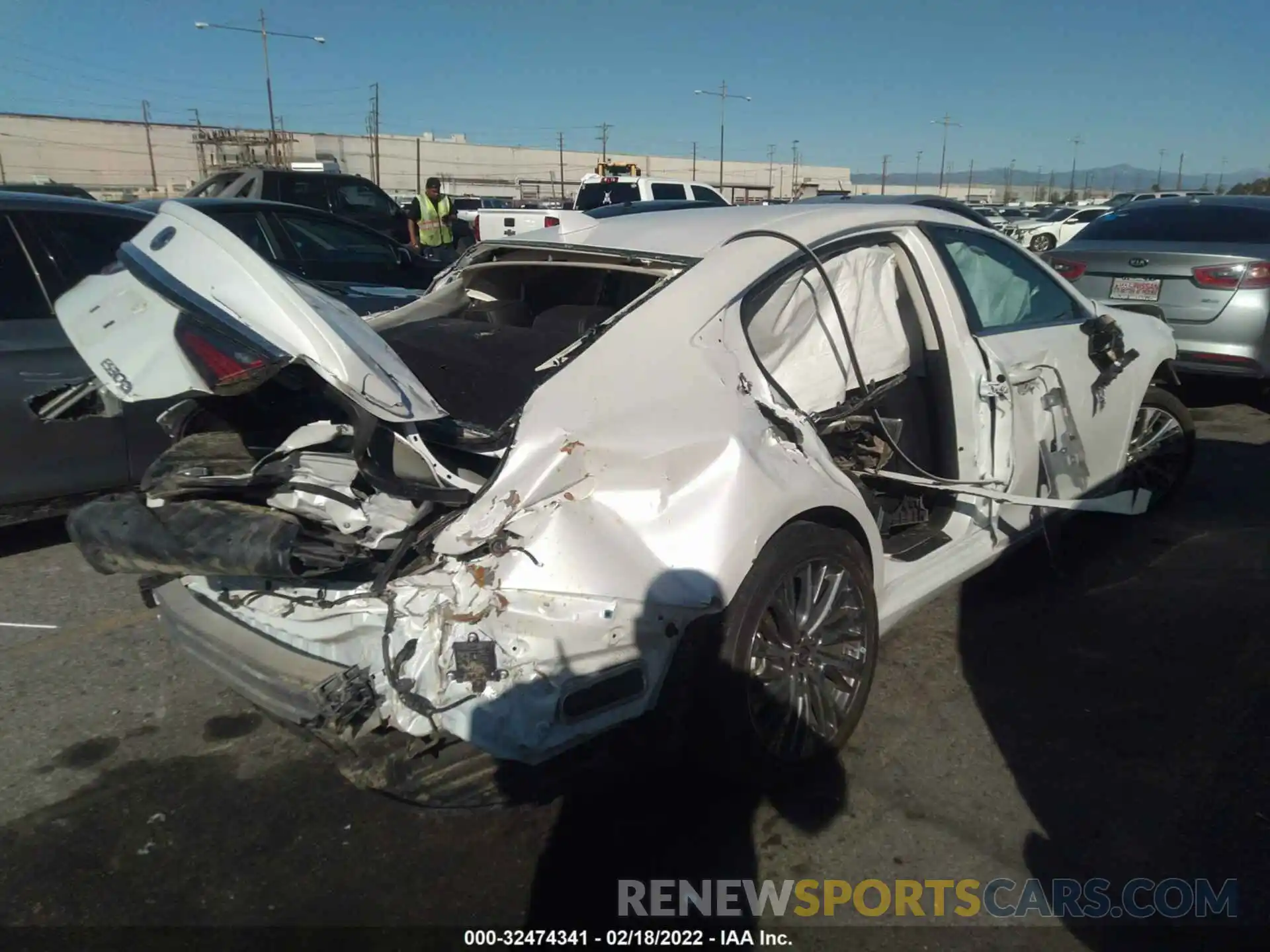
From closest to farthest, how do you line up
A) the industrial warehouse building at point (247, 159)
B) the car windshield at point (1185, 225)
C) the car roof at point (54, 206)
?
the car roof at point (54, 206), the car windshield at point (1185, 225), the industrial warehouse building at point (247, 159)

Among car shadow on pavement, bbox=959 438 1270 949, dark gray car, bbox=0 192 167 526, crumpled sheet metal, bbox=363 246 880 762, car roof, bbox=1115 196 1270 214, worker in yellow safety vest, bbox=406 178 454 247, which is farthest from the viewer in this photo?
worker in yellow safety vest, bbox=406 178 454 247

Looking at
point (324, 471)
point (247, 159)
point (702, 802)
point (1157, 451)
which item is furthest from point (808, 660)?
point (247, 159)

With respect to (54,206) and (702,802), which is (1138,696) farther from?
(54,206)

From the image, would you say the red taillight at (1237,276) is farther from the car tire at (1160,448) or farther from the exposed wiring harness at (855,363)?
the exposed wiring harness at (855,363)

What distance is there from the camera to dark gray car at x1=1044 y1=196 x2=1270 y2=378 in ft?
22.5

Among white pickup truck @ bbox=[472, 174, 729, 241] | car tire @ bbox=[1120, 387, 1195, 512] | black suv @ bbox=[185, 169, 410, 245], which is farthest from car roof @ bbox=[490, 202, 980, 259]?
white pickup truck @ bbox=[472, 174, 729, 241]

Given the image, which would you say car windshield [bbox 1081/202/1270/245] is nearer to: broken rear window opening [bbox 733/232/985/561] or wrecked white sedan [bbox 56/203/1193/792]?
wrecked white sedan [bbox 56/203/1193/792]

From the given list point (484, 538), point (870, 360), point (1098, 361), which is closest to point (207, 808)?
point (484, 538)

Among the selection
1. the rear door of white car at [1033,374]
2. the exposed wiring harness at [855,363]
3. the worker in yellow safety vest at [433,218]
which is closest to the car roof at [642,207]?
the worker in yellow safety vest at [433,218]

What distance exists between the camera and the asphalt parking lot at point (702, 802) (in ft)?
8.53

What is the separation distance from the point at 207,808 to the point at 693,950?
1572 millimetres

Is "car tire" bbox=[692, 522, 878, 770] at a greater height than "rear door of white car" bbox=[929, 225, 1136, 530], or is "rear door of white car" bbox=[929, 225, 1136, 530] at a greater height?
"rear door of white car" bbox=[929, 225, 1136, 530]

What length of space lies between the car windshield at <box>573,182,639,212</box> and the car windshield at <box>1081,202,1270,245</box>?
11.0m

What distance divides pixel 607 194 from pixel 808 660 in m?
16.8
